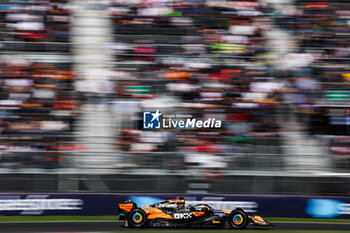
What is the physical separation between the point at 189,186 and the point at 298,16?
5240mm

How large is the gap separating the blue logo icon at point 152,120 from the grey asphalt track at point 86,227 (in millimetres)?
2251

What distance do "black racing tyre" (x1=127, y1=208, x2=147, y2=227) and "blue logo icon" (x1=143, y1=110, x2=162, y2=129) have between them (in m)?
2.39

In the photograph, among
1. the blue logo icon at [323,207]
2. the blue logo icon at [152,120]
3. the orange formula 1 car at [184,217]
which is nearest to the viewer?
the orange formula 1 car at [184,217]

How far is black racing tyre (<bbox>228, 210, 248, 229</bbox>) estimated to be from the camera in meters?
9.45

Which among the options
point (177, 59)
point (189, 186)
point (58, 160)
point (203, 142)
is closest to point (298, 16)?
point (177, 59)

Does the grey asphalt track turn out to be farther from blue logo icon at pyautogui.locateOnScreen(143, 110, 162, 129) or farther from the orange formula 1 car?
blue logo icon at pyautogui.locateOnScreen(143, 110, 162, 129)

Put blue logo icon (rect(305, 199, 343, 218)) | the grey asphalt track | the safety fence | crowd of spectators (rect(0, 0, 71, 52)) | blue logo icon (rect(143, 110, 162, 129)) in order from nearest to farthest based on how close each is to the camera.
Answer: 1. the grey asphalt track
2. the safety fence
3. blue logo icon (rect(305, 199, 343, 218))
4. blue logo icon (rect(143, 110, 162, 129))
5. crowd of spectators (rect(0, 0, 71, 52))

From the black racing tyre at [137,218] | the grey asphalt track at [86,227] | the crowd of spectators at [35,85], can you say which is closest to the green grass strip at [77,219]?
the grey asphalt track at [86,227]

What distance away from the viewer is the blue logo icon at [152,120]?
445 inches

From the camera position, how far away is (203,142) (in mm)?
11289

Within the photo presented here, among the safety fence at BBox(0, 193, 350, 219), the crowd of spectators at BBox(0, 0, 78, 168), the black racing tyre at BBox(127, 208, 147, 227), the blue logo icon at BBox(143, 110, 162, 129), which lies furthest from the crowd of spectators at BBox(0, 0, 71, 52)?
the black racing tyre at BBox(127, 208, 147, 227)

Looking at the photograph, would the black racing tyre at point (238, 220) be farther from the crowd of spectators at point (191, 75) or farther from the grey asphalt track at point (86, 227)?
the crowd of spectators at point (191, 75)

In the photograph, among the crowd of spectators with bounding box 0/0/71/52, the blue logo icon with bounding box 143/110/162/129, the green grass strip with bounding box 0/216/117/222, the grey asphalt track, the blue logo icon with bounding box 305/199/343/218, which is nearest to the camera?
the grey asphalt track

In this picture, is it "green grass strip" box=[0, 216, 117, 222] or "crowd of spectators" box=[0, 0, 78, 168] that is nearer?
"green grass strip" box=[0, 216, 117, 222]
